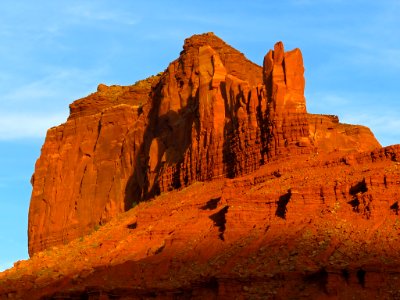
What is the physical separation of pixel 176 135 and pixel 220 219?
2415cm

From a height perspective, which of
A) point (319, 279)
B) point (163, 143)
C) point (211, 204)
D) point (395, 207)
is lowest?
point (319, 279)

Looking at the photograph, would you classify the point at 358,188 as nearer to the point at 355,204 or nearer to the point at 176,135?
the point at 355,204

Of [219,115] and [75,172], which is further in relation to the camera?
[75,172]

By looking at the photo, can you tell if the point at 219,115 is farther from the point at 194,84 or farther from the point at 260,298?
the point at 260,298

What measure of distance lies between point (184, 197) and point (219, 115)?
325 inches

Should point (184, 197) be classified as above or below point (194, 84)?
below

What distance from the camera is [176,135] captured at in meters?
95.3

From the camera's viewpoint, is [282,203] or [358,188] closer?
[358,188]

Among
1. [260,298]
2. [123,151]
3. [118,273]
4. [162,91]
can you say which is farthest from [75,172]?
[260,298]

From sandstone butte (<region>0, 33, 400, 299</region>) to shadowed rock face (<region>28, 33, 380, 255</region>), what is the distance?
0.39 feet

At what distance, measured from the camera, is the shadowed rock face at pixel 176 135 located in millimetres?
80500

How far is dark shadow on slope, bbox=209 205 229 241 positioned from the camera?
7033cm

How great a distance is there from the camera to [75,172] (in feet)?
356

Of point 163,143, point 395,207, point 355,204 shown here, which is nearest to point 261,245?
point 355,204
